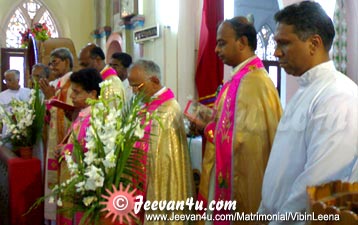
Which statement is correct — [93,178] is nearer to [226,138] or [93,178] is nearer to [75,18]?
[226,138]

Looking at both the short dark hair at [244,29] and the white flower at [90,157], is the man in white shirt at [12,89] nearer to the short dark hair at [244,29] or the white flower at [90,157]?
the short dark hair at [244,29]

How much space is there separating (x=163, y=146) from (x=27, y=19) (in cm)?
972

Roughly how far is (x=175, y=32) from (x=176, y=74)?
0.58m

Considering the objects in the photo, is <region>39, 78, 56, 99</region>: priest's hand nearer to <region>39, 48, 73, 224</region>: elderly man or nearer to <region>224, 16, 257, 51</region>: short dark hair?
<region>39, 48, 73, 224</region>: elderly man

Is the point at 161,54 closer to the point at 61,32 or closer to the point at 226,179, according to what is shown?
the point at 226,179

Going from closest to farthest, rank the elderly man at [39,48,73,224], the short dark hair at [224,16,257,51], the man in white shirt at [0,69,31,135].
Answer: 1. the short dark hair at [224,16,257,51]
2. the elderly man at [39,48,73,224]
3. the man in white shirt at [0,69,31,135]

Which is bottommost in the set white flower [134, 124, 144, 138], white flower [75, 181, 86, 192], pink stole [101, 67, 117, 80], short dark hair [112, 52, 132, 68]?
white flower [75, 181, 86, 192]

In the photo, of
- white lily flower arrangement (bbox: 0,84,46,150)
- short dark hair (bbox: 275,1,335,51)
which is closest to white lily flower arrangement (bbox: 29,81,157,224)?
short dark hair (bbox: 275,1,335,51)

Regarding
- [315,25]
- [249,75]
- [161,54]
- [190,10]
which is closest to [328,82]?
[315,25]

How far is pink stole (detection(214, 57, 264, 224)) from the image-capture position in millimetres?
2879

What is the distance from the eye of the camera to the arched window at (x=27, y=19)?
38.3 feet

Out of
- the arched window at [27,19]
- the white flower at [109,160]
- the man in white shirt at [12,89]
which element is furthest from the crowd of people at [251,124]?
the arched window at [27,19]

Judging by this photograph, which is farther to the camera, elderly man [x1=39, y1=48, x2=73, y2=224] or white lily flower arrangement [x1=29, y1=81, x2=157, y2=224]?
elderly man [x1=39, y1=48, x2=73, y2=224]

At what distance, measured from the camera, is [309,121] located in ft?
5.84
